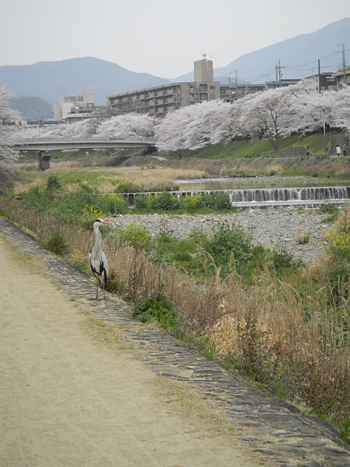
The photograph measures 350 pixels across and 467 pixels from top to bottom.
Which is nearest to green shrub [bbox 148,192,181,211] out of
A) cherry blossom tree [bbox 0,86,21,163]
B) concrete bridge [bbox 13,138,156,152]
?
cherry blossom tree [bbox 0,86,21,163]

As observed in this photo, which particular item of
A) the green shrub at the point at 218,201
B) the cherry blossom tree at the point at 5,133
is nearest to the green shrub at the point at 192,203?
the green shrub at the point at 218,201

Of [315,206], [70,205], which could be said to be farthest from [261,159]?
[70,205]

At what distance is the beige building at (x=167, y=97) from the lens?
10662 cm

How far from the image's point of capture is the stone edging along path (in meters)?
3.53

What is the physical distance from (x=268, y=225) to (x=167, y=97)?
308 ft

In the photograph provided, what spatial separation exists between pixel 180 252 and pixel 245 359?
9258 millimetres

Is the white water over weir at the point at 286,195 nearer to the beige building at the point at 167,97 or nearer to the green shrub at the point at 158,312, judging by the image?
the green shrub at the point at 158,312

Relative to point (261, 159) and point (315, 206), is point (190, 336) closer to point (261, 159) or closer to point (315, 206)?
point (315, 206)

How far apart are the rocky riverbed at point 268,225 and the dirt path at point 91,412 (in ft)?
30.0

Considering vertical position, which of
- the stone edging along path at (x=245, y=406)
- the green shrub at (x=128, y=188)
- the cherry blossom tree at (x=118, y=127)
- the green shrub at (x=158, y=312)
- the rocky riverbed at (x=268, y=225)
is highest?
the cherry blossom tree at (x=118, y=127)

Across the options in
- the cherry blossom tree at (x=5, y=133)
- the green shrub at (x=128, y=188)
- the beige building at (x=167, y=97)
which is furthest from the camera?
the beige building at (x=167, y=97)

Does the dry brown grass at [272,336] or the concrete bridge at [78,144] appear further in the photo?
the concrete bridge at [78,144]

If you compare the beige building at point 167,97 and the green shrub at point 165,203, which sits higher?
the beige building at point 167,97

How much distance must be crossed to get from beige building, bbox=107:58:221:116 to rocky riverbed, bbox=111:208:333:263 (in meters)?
84.1
